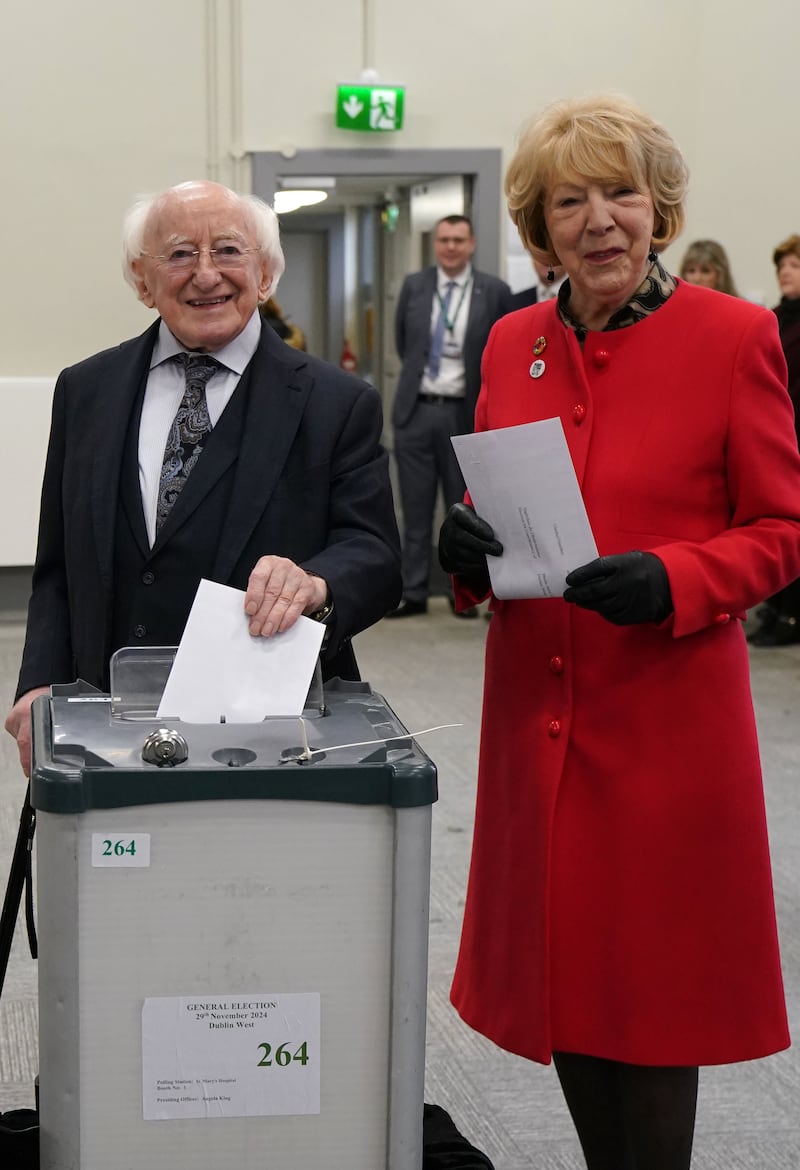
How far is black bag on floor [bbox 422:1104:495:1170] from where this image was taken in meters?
1.97

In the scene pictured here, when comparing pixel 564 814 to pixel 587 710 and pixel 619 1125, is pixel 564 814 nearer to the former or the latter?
pixel 587 710

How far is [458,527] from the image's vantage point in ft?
6.42

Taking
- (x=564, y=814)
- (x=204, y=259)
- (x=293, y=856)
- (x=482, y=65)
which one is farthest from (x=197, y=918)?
(x=482, y=65)

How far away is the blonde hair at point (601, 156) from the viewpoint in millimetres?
1865

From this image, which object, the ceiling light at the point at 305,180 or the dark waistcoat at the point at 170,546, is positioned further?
the ceiling light at the point at 305,180

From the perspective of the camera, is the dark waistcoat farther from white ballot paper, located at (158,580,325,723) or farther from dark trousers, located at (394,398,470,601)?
dark trousers, located at (394,398,470,601)

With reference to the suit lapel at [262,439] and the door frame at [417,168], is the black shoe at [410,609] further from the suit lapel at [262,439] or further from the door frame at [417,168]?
the suit lapel at [262,439]

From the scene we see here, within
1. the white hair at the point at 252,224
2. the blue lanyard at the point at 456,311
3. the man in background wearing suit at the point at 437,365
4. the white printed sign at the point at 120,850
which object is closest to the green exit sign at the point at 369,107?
the man in background wearing suit at the point at 437,365

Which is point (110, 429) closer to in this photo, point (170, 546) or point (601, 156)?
point (170, 546)

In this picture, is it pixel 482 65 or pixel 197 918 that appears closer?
pixel 197 918

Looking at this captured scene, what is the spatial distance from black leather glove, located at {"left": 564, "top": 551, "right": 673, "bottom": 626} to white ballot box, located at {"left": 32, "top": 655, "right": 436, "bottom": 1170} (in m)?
0.38

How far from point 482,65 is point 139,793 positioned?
701cm

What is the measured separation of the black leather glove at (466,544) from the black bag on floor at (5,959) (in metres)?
0.63

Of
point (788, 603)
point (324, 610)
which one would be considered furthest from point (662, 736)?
point (788, 603)
